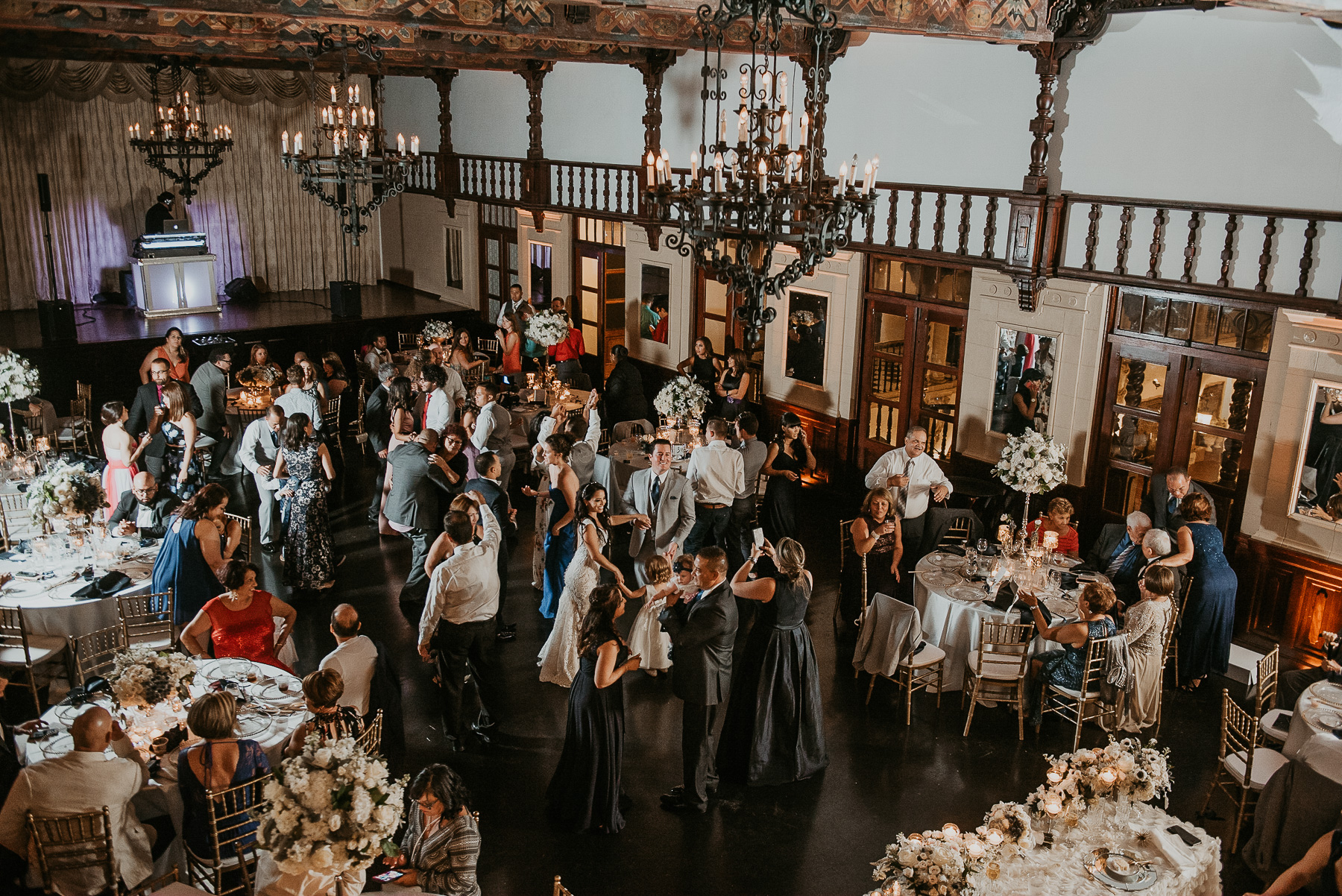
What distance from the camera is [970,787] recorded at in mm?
6242

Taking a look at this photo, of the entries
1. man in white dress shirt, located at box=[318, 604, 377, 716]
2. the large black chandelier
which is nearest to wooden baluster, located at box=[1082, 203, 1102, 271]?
the large black chandelier

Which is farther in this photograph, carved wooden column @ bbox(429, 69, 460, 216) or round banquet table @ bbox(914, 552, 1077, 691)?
carved wooden column @ bbox(429, 69, 460, 216)

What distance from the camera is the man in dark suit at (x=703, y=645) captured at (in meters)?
5.43

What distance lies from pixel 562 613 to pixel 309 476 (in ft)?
8.76

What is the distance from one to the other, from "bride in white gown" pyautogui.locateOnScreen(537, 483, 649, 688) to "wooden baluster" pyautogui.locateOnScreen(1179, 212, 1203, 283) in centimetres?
482

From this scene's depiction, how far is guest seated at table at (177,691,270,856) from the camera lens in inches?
177

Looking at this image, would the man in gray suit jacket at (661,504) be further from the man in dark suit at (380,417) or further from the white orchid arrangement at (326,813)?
the white orchid arrangement at (326,813)

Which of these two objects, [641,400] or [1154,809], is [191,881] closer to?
[1154,809]

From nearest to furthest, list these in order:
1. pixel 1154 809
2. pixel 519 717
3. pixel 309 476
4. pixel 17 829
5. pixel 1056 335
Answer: pixel 17 829 < pixel 1154 809 < pixel 519 717 < pixel 309 476 < pixel 1056 335

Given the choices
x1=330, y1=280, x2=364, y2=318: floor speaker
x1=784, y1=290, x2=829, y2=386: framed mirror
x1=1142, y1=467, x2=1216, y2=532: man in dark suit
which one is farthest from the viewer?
x1=330, y1=280, x2=364, y2=318: floor speaker

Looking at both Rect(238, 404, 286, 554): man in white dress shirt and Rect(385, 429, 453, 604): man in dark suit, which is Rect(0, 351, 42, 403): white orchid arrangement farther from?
Rect(385, 429, 453, 604): man in dark suit

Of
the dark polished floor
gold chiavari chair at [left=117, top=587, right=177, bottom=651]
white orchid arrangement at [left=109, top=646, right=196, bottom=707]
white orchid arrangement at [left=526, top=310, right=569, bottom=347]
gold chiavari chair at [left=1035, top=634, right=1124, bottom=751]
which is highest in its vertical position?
white orchid arrangement at [left=526, top=310, right=569, bottom=347]

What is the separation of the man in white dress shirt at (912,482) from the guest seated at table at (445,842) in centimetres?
486

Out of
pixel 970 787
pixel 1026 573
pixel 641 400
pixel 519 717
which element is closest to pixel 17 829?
A: pixel 519 717
